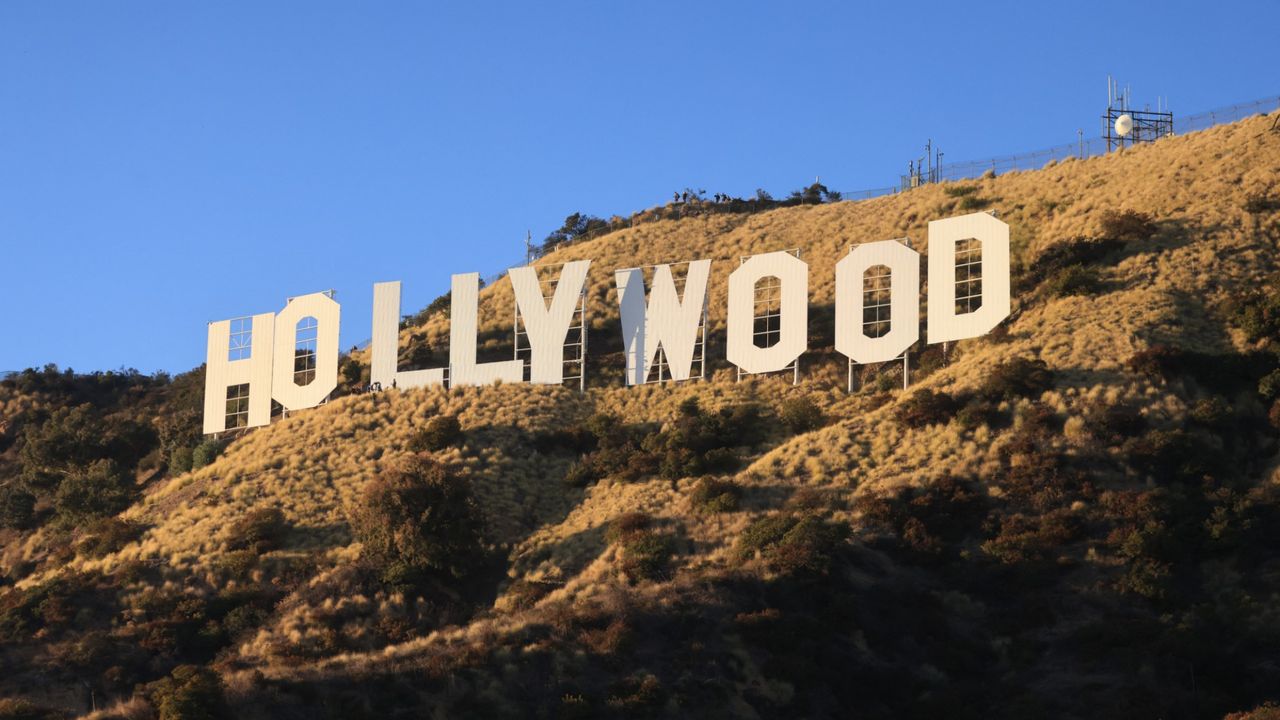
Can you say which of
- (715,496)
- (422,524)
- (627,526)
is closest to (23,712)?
(422,524)

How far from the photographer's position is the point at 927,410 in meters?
63.3

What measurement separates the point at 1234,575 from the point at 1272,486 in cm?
605

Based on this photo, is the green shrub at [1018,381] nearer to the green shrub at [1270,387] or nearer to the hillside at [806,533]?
the hillside at [806,533]

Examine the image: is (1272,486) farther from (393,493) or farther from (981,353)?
(393,493)

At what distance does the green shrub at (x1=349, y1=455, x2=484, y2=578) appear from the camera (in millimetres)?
58969

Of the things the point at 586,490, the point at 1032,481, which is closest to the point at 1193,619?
the point at 1032,481

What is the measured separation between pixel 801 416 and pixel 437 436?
15.3m

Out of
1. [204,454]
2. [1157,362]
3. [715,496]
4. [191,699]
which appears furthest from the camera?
[204,454]

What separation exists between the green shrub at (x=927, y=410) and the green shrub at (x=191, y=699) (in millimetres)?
28637

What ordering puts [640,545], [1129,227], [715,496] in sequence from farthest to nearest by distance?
[1129,227] < [715,496] < [640,545]

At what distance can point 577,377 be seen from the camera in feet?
252

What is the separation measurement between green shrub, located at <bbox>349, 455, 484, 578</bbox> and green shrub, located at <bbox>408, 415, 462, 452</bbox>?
29.4ft

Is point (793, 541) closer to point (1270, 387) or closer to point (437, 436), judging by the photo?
point (1270, 387)

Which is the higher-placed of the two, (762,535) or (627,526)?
(627,526)
